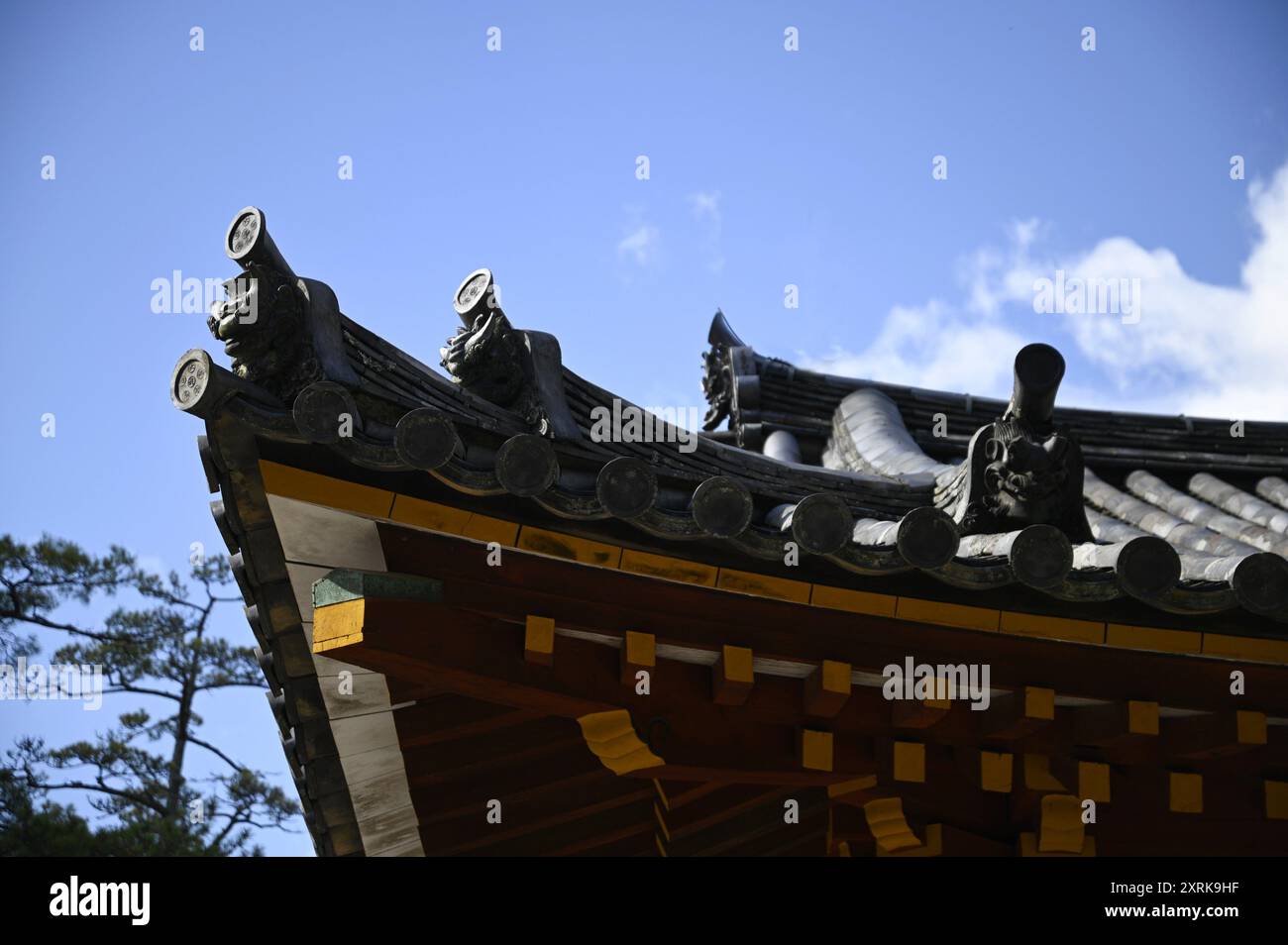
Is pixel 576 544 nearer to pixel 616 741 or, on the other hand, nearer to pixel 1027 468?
pixel 616 741

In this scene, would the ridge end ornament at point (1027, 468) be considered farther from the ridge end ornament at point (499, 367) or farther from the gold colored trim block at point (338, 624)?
the gold colored trim block at point (338, 624)

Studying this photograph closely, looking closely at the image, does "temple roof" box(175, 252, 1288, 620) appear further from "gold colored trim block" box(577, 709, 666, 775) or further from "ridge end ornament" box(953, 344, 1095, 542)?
"gold colored trim block" box(577, 709, 666, 775)

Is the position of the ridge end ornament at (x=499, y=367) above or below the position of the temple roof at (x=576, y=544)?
above

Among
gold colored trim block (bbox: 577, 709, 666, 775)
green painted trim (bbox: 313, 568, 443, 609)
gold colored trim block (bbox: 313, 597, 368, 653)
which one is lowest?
gold colored trim block (bbox: 577, 709, 666, 775)

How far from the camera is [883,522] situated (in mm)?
4371

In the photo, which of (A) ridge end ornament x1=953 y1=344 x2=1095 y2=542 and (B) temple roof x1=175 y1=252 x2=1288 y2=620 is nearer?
(B) temple roof x1=175 y1=252 x2=1288 y2=620

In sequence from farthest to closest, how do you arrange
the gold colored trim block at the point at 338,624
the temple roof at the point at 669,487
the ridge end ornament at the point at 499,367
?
1. the ridge end ornament at the point at 499,367
2. the gold colored trim block at the point at 338,624
3. the temple roof at the point at 669,487

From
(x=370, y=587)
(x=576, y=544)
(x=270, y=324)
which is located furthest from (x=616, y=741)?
(x=270, y=324)

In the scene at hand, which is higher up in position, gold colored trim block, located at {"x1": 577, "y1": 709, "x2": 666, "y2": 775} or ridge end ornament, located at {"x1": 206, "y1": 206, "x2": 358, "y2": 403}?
ridge end ornament, located at {"x1": 206, "y1": 206, "x2": 358, "y2": 403}

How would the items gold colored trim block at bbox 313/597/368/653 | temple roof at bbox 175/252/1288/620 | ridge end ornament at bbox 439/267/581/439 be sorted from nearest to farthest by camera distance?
temple roof at bbox 175/252/1288/620 < gold colored trim block at bbox 313/597/368/653 < ridge end ornament at bbox 439/267/581/439

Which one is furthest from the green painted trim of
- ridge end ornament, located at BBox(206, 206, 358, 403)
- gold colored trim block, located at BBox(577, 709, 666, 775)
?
gold colored trim block, located at BBox(577, 709, 666, 775)

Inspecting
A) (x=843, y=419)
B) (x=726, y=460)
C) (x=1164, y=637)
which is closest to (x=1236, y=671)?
(x=1164, y=637)

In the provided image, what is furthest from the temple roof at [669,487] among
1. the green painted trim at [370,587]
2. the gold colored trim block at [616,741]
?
the gold colored trim block at [616,741]
